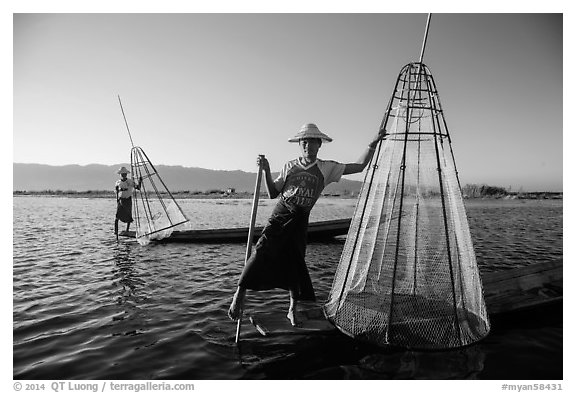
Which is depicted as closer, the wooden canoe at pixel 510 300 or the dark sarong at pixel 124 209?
the wooden canoe at pixel 510 300

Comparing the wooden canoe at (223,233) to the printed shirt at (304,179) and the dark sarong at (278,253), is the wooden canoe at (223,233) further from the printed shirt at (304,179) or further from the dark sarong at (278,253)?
the printed shirt at (304,179)

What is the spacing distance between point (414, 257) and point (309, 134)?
104 inches

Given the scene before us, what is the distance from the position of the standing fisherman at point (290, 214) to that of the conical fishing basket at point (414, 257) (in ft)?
1.72

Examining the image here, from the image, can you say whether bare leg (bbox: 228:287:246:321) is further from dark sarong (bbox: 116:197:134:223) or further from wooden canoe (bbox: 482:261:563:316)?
dark sarong (bbox: 116:197:134:223)

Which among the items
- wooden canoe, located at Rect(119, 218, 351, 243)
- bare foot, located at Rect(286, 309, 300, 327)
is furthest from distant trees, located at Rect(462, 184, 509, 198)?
bare foot, located at Rect(286, 309, 300, 327)

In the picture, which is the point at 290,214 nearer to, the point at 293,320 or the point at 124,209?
the point at 293,320

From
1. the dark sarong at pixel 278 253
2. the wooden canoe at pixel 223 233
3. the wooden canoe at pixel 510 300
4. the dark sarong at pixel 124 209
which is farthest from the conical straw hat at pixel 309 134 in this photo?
the dark sarong at pixel 124 209

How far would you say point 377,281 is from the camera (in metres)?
5.15

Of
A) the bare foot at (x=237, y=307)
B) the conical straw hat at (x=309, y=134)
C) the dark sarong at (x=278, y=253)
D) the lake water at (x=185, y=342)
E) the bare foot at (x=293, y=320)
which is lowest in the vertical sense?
the lake water at (x=185, y=342)

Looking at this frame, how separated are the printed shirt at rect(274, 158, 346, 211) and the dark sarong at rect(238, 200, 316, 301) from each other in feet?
0.46

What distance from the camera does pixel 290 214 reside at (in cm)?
400

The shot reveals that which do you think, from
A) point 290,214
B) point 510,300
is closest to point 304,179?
point 290,214

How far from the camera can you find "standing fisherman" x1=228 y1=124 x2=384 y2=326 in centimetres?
400

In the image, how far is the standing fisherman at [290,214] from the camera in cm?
400
